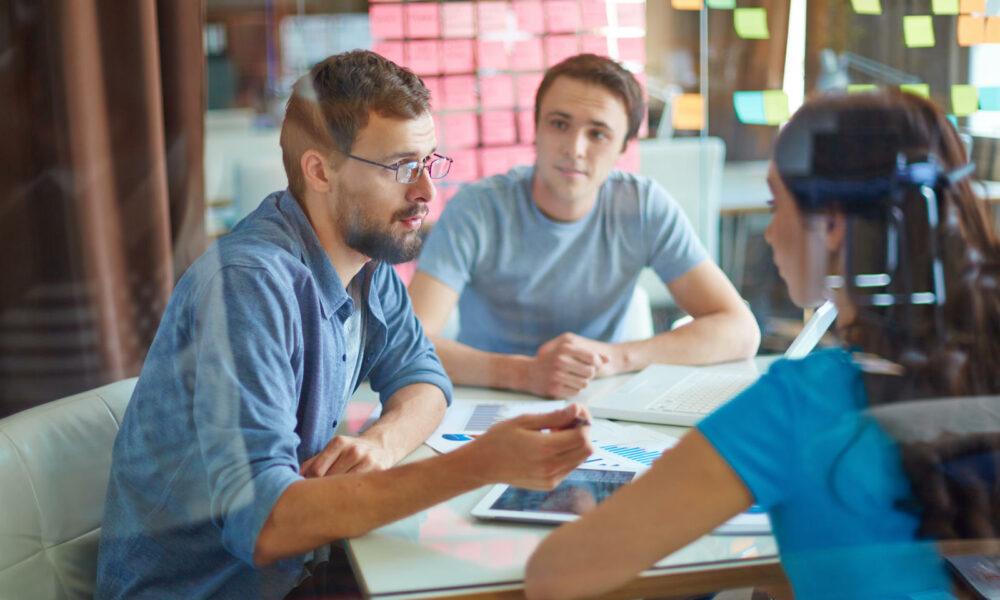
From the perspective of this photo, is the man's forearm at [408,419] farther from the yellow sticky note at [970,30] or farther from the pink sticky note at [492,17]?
the yellow sticky note at [970,30]

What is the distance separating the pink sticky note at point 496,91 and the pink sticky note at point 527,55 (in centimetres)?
3

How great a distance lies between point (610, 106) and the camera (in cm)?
163

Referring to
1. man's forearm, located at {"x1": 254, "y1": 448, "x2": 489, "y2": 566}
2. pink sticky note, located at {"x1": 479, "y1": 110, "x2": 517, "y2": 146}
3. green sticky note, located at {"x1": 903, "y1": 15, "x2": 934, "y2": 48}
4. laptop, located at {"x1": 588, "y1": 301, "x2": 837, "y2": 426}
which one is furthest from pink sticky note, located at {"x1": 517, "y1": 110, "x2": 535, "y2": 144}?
man's forearm, located at {"x1": 254, "y1": 448, "x2": 489, "y2": 566}

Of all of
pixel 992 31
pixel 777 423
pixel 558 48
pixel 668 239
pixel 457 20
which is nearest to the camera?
pixel 777 423

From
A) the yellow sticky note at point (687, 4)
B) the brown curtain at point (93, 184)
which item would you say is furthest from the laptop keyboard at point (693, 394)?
the brown curtain at point (93, 184)

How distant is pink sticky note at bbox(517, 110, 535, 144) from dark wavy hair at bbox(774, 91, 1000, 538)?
74 cm

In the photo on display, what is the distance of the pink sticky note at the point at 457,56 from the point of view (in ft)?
3.62

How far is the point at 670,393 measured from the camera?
124cm

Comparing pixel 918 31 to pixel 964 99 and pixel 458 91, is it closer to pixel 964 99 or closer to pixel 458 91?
pixel 964 99

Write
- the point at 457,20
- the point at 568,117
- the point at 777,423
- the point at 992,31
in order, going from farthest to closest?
the point at 568,117
the point at 457,20
the point at 992,31
the point at 777,423

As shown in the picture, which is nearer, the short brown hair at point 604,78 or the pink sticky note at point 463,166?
the pink sticky note at point 463,166

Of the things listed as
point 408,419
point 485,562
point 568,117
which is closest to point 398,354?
point 408,419

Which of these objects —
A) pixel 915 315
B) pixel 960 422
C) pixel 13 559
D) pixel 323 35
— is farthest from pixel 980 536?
pixel 13 559

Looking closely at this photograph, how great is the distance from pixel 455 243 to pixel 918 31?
96 cm
